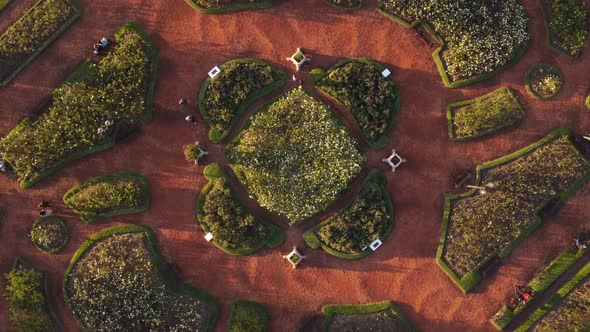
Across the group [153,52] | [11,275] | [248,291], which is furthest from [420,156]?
[11,275]

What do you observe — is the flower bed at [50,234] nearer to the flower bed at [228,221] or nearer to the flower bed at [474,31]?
the flower bed at [228,221]

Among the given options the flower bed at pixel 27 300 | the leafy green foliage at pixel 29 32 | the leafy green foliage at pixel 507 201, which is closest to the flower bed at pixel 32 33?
the leafy green foliage at pixel 29 32

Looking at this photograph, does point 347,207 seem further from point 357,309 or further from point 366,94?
point 366,94

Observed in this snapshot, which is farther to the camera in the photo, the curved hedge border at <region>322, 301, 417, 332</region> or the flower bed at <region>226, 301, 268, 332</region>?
A: the curved hedge border at <region>322, 301, 417, 332</region>

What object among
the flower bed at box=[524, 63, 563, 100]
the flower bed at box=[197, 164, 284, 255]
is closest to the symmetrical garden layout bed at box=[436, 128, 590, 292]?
the flower bed at box=[524, 63, 563, 100]

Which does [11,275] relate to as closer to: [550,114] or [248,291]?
[248,291]

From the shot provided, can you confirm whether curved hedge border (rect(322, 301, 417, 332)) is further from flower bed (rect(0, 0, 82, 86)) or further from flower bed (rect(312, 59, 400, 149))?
flower bed (rect(0, 0, 82, 86))

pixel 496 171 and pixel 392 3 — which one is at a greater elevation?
pixel 392 3
